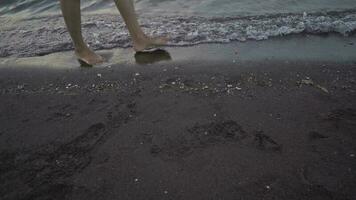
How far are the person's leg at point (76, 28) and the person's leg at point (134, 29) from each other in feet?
1.39

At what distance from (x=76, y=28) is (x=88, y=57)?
35cm

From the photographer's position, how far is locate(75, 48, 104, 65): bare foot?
13.5ft

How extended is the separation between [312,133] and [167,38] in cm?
229

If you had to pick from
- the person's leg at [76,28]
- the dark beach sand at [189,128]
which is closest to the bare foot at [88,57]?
the person's leg at [76,28]

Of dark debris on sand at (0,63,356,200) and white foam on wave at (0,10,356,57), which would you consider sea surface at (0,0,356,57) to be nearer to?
white foam on wave at (0,10,356,57)

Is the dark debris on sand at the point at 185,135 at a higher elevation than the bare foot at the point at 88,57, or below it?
below

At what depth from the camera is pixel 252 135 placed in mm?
2670

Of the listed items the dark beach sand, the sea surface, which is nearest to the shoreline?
the dark beach sand

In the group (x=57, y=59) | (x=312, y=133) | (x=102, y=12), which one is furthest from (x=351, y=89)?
(x=102, y=12)

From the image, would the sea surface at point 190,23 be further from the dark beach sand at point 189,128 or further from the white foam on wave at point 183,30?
the dark beach sand at point 189,128

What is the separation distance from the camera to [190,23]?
503 cm

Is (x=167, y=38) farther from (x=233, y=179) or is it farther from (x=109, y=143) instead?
(x=233, y=179)

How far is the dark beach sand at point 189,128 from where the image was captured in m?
2.31

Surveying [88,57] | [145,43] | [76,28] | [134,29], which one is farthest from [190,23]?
[76,28]
